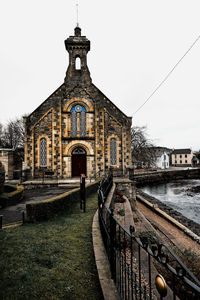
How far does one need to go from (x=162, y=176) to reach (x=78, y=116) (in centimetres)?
3423

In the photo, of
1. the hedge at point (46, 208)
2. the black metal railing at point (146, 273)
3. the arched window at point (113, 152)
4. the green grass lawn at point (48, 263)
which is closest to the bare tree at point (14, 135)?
the arched window at point (113, 152)

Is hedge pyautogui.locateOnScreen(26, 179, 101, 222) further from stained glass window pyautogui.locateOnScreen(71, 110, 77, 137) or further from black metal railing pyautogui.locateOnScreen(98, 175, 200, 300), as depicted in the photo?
stained glass window pyautogui.locateOnScreen(71, 110, 77, 137)

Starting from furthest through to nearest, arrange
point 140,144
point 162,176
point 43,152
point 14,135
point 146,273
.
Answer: point 162,176, point 14,135, point 140,144, point 43,152, point 146,273

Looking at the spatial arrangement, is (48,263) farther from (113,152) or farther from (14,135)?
(14,135)

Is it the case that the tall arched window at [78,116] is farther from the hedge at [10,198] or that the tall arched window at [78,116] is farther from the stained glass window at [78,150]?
the hedge at [10,198]

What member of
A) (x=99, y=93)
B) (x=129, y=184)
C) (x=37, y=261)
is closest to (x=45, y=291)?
(x=37, y=261)

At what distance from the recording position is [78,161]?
19.6 m

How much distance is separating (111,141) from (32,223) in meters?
14.3

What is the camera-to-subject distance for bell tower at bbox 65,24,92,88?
66.2ft

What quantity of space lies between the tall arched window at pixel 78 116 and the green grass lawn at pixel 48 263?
46.2 feet

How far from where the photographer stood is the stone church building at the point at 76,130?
18859mm

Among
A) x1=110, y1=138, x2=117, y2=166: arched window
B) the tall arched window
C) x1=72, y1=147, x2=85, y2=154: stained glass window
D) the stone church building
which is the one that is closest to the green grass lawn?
the stone church building

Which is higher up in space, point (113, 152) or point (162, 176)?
point (113, 152)

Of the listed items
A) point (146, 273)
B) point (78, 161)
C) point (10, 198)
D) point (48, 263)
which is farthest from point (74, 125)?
point (146, 273)
